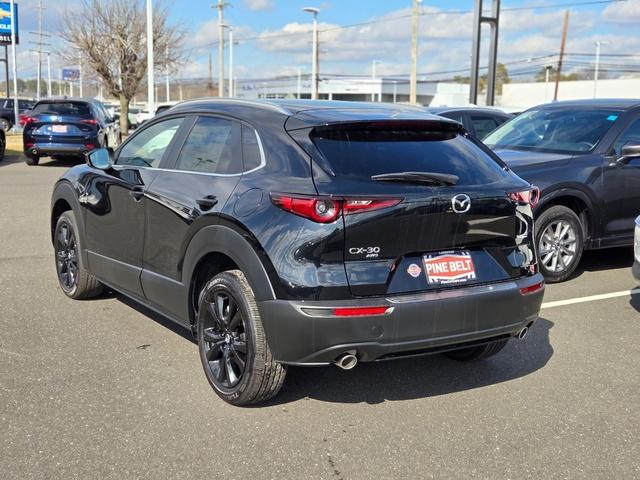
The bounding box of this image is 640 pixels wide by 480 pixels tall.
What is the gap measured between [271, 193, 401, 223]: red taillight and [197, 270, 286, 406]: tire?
1.82ft

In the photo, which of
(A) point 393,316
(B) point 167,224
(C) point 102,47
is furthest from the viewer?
(C) point 102,47

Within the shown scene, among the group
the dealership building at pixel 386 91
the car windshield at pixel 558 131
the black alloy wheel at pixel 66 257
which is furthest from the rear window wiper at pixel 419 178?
the dealership building at pixel 386 91

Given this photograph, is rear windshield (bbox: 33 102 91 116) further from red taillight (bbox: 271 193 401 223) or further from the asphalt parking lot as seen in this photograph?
red taillight (bbox: 271 193 401 223)

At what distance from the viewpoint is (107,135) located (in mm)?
19172

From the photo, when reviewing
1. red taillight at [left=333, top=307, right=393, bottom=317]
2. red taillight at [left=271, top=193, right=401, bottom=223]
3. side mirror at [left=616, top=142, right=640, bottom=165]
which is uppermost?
side mirror at [left=616, top=142, right=640, bottom=165]

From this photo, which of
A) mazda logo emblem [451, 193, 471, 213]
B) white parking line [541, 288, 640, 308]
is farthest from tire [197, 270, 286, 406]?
white parking line [541, 288, 640, 308]

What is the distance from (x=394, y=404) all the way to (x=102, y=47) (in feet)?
103

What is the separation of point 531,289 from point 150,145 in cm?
282

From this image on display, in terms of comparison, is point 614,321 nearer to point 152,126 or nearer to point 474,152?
point 474,152

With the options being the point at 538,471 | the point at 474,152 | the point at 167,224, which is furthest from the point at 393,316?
the point at 167,224

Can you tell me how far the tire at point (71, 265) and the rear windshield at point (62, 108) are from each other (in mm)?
12348

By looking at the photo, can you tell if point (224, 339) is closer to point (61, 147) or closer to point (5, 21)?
point (61, 147)

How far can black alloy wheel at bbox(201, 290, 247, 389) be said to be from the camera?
3.84m

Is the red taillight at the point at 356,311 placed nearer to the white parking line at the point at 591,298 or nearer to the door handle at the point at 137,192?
the door handle at the point at 137,192
